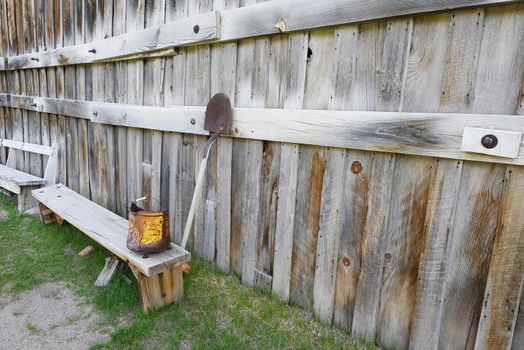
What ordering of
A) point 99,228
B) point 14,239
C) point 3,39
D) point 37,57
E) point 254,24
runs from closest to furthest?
point 254,24 < point 99,228 < point 14,239 < point 37,57 < point 3,39

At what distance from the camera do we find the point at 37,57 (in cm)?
410

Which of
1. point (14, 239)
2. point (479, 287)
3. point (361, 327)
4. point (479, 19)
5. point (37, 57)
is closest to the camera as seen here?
point (479, 19)

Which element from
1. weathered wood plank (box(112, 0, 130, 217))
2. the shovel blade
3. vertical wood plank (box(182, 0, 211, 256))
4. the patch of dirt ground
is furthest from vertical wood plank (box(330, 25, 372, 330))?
weathered wood plank (box(112, 0, 130, 217))

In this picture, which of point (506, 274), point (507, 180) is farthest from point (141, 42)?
Result: point (506, 274)

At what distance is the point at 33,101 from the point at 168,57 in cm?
271

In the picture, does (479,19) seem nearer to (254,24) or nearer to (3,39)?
(254,24)

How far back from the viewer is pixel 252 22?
2.01 m

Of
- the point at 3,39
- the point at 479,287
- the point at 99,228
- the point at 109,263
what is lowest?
the point at 109,263

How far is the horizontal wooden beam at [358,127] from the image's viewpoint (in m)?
1.39

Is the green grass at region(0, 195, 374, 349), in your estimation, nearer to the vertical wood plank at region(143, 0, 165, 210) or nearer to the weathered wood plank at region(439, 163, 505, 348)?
the weathered wood plank at region(439, 163, 505, 348)

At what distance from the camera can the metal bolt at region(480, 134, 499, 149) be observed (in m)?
1.32

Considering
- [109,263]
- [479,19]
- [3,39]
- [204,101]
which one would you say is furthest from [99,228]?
[3,39]

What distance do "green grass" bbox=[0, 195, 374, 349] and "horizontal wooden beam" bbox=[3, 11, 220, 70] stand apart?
1684 millimetres

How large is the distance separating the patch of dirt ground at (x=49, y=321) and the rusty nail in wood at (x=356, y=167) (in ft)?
5.73
